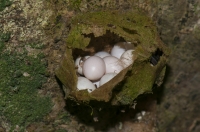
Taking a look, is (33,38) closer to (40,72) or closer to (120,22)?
(40,72)

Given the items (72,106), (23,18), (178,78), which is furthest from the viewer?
(178,78)

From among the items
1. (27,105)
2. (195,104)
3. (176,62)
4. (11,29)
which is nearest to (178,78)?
(176,62)

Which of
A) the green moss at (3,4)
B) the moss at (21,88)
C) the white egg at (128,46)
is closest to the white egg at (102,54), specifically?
the white egg at (128,46)

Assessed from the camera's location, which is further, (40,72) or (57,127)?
(57,127)

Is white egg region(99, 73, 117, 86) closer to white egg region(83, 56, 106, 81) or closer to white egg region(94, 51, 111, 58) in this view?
white egg region(83, 56, 106, 81)

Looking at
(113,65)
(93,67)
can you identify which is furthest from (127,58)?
Answer: (93,67)

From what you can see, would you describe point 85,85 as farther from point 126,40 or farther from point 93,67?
point 126,40

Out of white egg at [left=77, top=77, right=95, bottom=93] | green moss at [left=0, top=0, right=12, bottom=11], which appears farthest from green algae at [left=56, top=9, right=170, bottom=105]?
green moss at [left=0, top=0, right=12, bottom=11]
